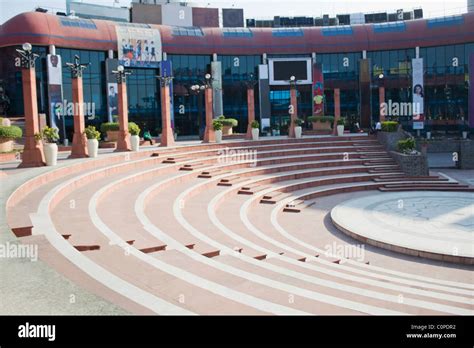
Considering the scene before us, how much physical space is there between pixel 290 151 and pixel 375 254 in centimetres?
1498

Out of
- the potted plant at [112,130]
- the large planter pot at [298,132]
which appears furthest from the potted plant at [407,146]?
the potted plant at [112,130]

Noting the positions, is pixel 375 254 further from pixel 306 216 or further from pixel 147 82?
pixel 147 82

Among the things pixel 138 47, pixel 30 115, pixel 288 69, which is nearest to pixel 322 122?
pixel 288 69

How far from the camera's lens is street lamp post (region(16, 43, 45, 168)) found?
59.5 feet

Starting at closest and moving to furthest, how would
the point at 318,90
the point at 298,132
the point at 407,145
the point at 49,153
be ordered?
1. the point at 49,153
2. the point at 407,145
3. the point at 298,132
4. the point at 318,90

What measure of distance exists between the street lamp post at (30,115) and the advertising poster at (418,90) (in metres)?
37.7

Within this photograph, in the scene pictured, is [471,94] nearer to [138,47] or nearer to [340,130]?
[340,130]

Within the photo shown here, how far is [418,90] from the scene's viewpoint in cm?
4656

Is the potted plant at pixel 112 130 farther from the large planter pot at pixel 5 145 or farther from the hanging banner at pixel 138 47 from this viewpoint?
the hanging banner at pixel 138 47

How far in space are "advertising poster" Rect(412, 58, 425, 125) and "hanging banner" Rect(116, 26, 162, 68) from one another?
80.0 ft

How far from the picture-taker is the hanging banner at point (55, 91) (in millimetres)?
38281

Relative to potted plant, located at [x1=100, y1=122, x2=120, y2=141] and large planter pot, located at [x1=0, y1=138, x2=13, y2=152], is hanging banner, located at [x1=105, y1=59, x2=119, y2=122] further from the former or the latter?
large planter pot, located at [x1=0, y1=138, x2=13, y2=152]

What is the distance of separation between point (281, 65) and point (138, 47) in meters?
14.2

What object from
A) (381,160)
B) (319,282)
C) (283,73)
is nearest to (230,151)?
(381,160)
